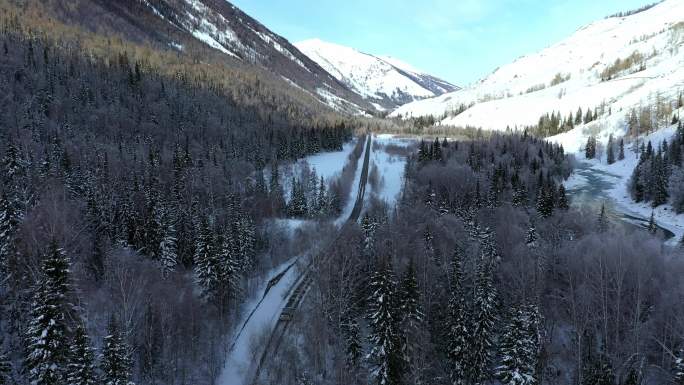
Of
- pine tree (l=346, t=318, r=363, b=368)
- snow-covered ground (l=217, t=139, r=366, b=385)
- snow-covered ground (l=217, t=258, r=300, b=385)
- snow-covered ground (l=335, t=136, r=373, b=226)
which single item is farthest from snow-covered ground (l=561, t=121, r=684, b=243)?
snow-covered ground (l=217, t=258, r=300, b=385)

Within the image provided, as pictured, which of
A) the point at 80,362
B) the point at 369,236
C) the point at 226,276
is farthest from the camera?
the point at 369,236

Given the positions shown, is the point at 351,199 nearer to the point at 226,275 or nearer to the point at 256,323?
the point at 226,275

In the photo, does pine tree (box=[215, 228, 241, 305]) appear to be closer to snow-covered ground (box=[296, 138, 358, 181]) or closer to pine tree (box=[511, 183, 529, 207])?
pine tree (box=[511, 183, 529, 207])

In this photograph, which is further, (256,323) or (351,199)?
(351,199)

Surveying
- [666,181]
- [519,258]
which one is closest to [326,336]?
[519,258]

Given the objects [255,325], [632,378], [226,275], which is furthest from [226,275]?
[632,378]

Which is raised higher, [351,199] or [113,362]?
[113,362]

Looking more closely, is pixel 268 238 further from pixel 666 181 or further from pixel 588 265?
pixel 666 181
